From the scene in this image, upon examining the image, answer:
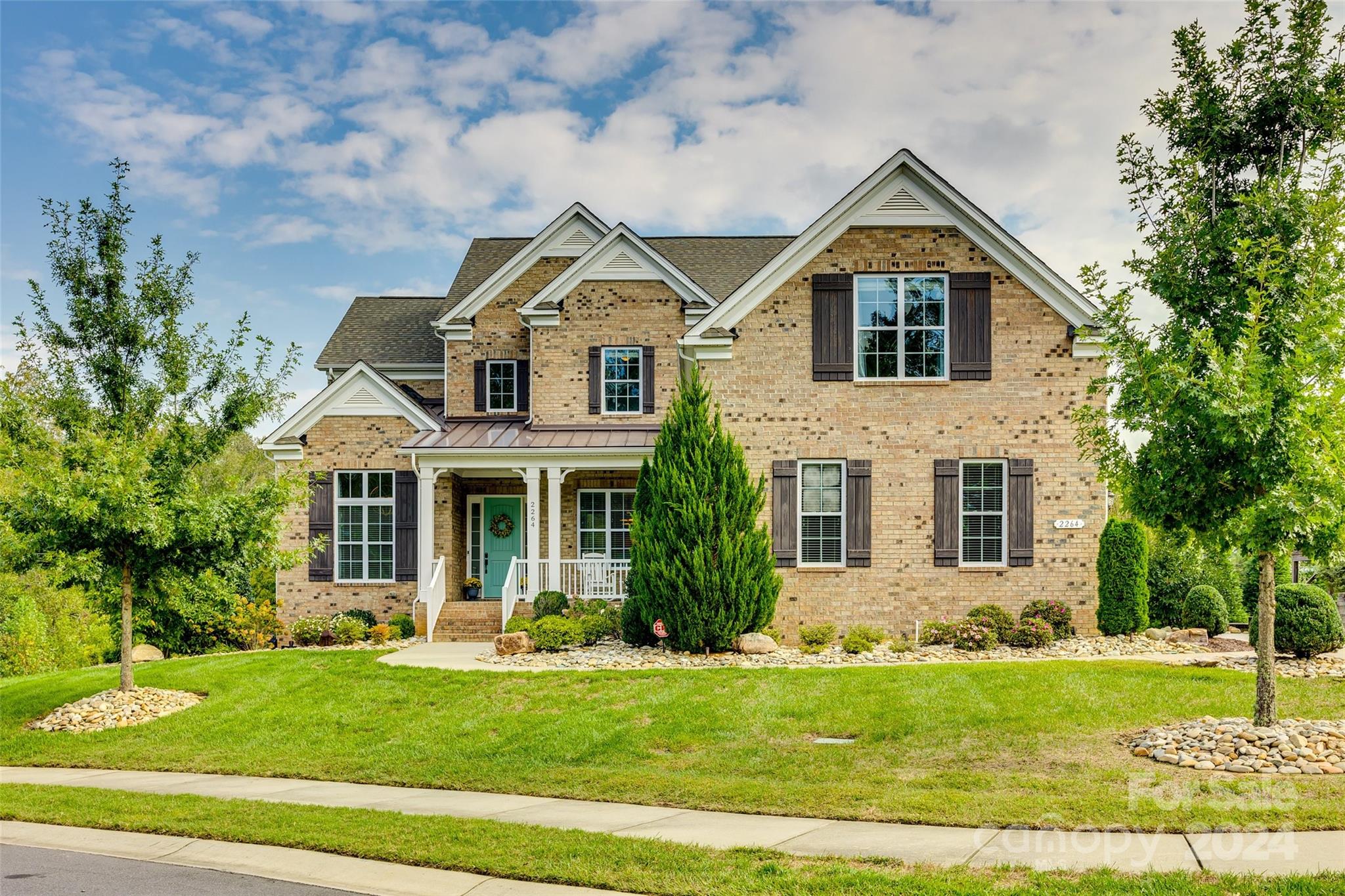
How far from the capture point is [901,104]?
54.2 ft

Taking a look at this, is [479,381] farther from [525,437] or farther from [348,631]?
[348,631]

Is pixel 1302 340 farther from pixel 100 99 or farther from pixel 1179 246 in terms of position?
pixel 100 99

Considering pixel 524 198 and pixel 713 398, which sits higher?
pixel 524 198

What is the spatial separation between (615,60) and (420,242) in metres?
9.17

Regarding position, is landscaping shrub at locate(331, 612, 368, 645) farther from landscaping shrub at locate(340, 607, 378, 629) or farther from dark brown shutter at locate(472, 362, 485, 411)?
dark brown shutter at locate(472, 362, 485, 411)

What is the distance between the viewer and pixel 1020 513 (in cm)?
1759

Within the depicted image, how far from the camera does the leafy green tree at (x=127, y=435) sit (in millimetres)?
13289

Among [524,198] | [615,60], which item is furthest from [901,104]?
[524,198]

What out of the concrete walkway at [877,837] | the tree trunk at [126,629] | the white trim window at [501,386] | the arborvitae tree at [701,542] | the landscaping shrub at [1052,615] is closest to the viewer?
the concrete walkway at [877,837]

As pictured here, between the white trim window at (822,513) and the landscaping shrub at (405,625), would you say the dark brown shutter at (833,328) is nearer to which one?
the white trim window at (822,513)

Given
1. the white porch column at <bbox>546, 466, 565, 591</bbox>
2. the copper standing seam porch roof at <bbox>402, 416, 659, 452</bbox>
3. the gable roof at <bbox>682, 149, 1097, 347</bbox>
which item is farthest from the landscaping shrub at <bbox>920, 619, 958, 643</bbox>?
the white porch column at <bbox>546, 466, 565, 591</bbox>

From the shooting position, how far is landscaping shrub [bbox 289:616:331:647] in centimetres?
1975

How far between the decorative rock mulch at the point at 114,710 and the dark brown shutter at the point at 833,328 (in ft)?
37.4

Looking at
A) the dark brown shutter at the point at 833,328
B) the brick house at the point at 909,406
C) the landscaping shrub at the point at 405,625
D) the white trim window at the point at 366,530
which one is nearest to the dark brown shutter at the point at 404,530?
the white trim window at the point at 366,530
